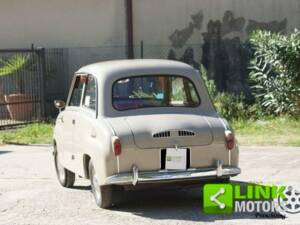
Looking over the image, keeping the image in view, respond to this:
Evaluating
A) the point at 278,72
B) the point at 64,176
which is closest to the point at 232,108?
the point at 278,72

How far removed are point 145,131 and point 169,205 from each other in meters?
1.11

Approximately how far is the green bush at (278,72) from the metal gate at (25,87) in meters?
5.91

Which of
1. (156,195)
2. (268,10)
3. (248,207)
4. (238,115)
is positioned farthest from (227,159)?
(268,10)

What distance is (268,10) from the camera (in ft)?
62.5

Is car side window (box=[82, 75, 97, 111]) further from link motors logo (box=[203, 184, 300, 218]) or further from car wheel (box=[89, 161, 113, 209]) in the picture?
link motors logo (box=[203, 184, 300, 218])

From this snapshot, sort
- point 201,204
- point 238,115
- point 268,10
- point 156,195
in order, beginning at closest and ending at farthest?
point 201,204, point 156,195, point 238,115, point 268,10

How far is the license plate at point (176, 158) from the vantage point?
307 inches

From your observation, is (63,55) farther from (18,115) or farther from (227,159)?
(227,159)

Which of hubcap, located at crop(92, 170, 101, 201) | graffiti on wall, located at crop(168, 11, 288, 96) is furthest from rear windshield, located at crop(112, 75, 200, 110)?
graffiti on wall, located at crop(168, 11, 288, 96)

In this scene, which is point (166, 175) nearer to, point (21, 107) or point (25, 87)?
point (21, 107)

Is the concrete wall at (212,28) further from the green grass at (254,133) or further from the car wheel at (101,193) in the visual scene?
the car wheel at (101,193)

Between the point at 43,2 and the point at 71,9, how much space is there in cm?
94

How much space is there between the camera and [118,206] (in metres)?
8.30

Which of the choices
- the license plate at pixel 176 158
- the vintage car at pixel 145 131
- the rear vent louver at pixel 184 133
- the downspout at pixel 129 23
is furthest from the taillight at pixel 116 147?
the downspout at pixel 129 23
